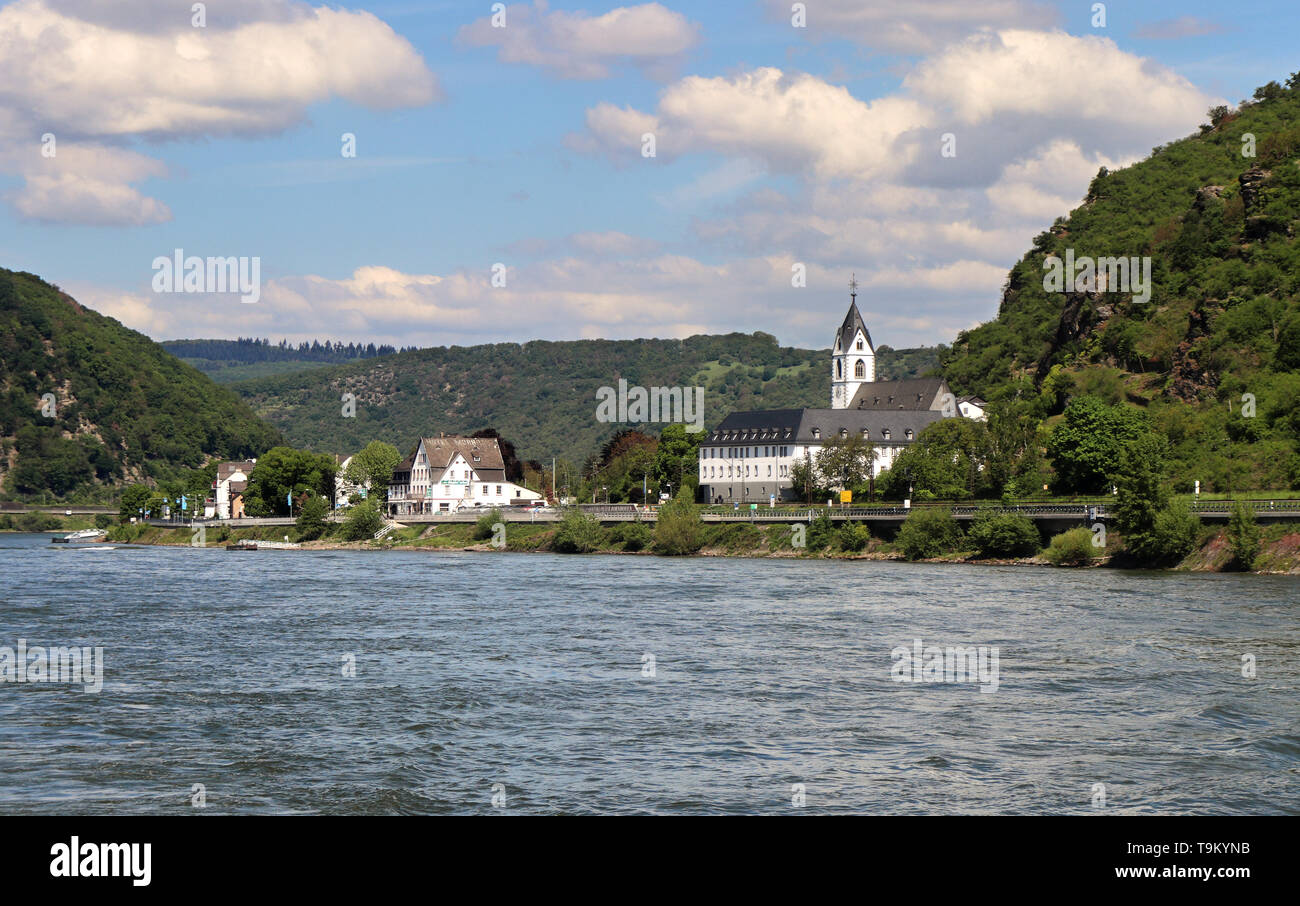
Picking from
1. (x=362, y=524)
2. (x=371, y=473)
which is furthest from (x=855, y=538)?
(x=371, y=473)

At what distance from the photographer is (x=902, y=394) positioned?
606ft

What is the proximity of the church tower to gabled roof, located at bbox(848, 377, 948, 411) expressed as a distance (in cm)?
279

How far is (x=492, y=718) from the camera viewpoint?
31625 millimetres

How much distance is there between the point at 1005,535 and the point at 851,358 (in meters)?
104

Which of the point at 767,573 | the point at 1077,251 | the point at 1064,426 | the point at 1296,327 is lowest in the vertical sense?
the point at 767,573

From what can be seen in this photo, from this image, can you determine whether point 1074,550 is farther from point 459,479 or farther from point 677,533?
point 459,479

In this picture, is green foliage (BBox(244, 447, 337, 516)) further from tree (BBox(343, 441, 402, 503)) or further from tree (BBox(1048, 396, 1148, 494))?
tree (BBox(1048, 396, 1148, 494))

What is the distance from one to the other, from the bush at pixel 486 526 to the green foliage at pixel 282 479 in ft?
150

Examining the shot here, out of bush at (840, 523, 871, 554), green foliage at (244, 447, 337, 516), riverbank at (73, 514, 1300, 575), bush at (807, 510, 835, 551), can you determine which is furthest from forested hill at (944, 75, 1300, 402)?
green foliage at (244, 447, 337, 516)
